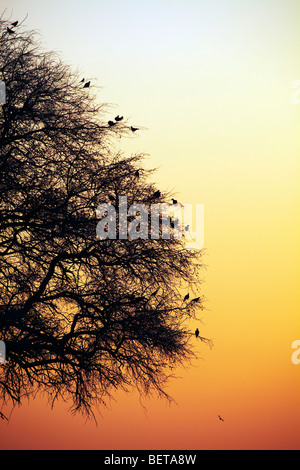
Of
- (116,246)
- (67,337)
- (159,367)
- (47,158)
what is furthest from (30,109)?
(159,367)

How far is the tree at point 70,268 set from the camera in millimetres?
12195

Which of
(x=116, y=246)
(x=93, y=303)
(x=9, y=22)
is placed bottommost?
(x=93, y=303)

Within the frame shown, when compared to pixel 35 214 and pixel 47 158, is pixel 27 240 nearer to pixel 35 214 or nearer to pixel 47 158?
pixel 35 214

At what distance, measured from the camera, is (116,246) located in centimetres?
1246

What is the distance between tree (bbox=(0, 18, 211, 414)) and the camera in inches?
480

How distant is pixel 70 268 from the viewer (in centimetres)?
1266

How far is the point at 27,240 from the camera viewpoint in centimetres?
1251

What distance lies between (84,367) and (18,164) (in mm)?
3618

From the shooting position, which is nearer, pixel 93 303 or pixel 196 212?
pixel 93 303

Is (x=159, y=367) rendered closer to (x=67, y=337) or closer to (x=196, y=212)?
(x=67, y=337)

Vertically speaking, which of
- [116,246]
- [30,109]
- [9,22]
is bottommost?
[116,246]

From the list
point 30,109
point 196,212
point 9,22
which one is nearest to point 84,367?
point 196,212

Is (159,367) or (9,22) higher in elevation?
(9,22)

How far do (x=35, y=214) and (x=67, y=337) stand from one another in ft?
7.00
